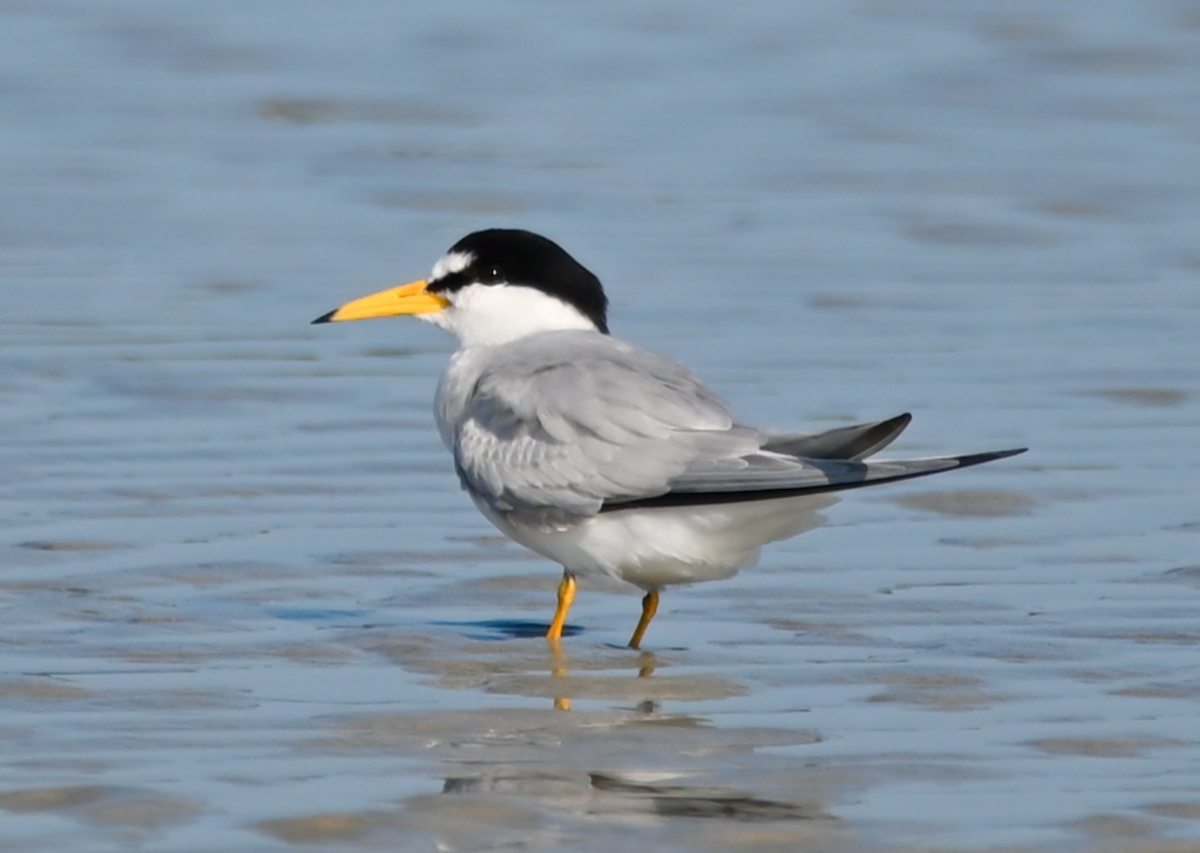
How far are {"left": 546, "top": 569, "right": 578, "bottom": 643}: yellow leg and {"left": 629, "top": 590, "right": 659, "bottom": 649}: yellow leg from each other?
181 millimetres

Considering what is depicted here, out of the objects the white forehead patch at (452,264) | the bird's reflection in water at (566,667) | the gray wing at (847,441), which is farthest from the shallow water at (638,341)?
the white forehead patch at (452,264)

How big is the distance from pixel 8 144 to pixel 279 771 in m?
8.39

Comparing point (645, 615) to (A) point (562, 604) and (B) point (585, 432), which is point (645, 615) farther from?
(B) point (585, 432)

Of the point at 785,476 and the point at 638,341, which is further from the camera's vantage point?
the point at 638,341

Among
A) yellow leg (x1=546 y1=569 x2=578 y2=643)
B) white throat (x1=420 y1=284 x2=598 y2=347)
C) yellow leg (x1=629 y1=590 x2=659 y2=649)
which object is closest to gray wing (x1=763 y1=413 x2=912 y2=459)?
yellow leg (x1=629 y1=590 x2=659 y2=649)

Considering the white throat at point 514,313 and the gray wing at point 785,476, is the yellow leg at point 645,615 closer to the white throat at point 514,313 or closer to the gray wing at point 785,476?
the gray wing at point 785,476

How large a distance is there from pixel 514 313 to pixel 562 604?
1.04 meters

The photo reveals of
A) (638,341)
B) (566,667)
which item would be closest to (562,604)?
(566,667)

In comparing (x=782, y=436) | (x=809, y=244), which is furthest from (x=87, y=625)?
(x=809, y=244)

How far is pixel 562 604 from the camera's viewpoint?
6371 millimetres

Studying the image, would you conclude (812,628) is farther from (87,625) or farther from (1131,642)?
(87,625)

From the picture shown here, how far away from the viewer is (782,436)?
19.6 ft

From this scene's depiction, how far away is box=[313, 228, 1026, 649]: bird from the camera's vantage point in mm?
5844

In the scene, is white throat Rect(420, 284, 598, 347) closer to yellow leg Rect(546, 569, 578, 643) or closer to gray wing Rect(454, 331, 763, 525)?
gray wing Rect(454, 331, 763, 525)
